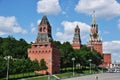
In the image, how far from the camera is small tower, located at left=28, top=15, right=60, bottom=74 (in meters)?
114

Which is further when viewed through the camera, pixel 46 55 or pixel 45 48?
pixel 45 48

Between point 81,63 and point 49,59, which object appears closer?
point 49,59

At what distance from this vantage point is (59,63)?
12269 cm

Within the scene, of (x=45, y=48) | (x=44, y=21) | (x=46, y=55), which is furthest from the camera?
(x=44, y=21)

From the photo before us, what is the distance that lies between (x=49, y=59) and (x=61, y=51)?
1940cm

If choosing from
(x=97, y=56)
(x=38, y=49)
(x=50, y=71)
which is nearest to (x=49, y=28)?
(x=38, y=49)

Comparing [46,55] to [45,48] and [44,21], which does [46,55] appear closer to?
[45,48]

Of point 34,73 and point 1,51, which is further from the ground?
point 1,51

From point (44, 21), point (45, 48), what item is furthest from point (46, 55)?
point (44, 21)

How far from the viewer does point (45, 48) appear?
115 metres

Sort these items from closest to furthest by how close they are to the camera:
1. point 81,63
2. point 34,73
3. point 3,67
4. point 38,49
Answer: point 3,67, point 34,73, point 38,49, point 81,63

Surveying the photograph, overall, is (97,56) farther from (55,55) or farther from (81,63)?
(55,55)

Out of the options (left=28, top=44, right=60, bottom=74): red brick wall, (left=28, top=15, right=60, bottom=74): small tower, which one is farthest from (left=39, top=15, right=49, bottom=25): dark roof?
(left=28, top=44, right=60, bottom=74): red brick wall

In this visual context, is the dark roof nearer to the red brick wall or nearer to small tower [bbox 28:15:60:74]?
small tower [bbox 28:15:60:74]
